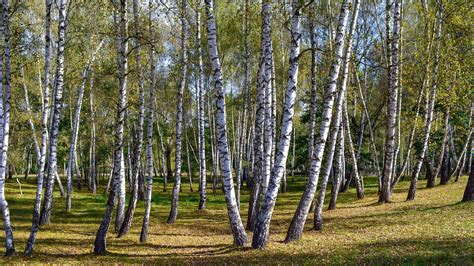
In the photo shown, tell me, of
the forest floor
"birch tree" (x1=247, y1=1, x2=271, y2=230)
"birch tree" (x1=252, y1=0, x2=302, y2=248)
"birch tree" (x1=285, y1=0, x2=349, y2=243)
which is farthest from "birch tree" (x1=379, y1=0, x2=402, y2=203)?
"birch tree" (x1=252, y1=0, x2=302, y2=248)

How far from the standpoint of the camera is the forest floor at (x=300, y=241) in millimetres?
8648

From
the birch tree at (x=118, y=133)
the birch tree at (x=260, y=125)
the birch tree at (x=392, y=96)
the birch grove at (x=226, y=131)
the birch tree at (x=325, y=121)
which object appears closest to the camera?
the birch grove at (x=226, y=131)

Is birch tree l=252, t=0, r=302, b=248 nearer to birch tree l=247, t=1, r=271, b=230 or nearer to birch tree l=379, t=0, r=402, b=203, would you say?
birch tree l=247, t=1, r=271, b=230

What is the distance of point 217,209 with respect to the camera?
73.3ft

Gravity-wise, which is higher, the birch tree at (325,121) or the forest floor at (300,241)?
the birch tree at (325,121)

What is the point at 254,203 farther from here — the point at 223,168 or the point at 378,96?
the point at 378,96

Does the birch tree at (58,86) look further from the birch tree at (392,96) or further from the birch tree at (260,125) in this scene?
the birch tree at (392,96)

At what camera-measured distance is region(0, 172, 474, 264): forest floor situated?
865 centimetres

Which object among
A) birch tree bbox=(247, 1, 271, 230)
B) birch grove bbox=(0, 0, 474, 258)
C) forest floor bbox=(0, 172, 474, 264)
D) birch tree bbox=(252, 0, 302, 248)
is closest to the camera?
forest floor bbox=(0, 172, 474, 264)

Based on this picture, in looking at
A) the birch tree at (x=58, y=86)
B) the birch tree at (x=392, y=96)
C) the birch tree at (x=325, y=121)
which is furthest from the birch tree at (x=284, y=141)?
the birch tree at (x=392, y=96)

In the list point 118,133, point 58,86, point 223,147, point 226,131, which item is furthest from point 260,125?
point 58,86

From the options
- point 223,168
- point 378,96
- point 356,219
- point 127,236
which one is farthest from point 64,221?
point 378,96

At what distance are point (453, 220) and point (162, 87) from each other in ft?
86.5

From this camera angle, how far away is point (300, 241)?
10.7 metres
